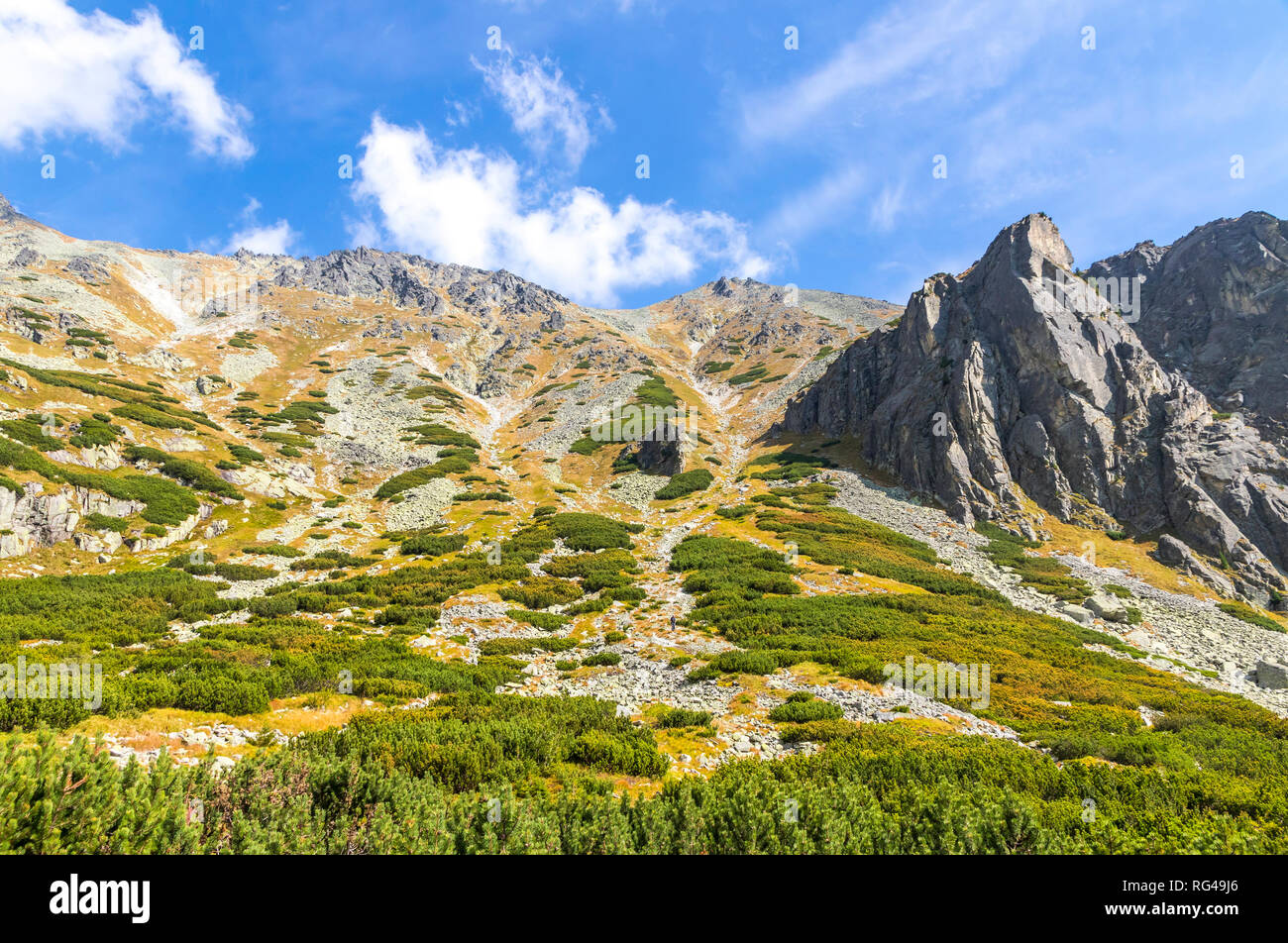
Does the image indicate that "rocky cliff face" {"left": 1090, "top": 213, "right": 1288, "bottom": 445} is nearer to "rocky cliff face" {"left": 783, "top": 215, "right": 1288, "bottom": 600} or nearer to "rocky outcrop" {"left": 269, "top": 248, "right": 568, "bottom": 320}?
"rocky cliff face" {"left": 783, "top": 215, "right": 1288, "bottom": 600}

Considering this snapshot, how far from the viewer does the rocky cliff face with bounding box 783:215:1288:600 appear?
39.6 metres

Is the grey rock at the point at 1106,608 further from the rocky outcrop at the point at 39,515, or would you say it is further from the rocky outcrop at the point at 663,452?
the rocky outcrop at the point at 39,515

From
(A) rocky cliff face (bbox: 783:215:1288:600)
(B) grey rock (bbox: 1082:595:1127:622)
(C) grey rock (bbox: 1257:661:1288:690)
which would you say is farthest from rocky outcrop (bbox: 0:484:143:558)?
(A) rocky cliff face (bbox: 783:215:1288:600)

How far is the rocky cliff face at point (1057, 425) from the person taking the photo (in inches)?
1558

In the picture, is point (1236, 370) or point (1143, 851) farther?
point (1236, 370)

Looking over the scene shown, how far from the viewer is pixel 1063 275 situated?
185 ft

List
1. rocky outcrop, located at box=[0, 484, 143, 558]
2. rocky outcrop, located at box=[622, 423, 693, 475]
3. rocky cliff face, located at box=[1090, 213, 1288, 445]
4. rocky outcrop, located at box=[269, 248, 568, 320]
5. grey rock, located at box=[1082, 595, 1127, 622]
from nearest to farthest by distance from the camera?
1. rocky outcrop, located at box=[0, 484, 143, 558]
2. grey rock, located at box=[1082, 595, 1127, 622]
3. rocky cliff face, located at box=[1090, 213, 1288, 445]
4. rocky outcrop, located at box=[622, 423, 693, 475]
5. rocky outcrop, located at box=[269, 248, 568, 320]

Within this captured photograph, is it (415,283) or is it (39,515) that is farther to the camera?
(415,283)

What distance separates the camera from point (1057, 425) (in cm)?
4728

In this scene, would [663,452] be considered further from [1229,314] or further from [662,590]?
[1229,314]

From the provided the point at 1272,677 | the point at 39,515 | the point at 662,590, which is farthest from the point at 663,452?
the point at 39,515

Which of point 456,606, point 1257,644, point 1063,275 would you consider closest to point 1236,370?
point 1063,275
